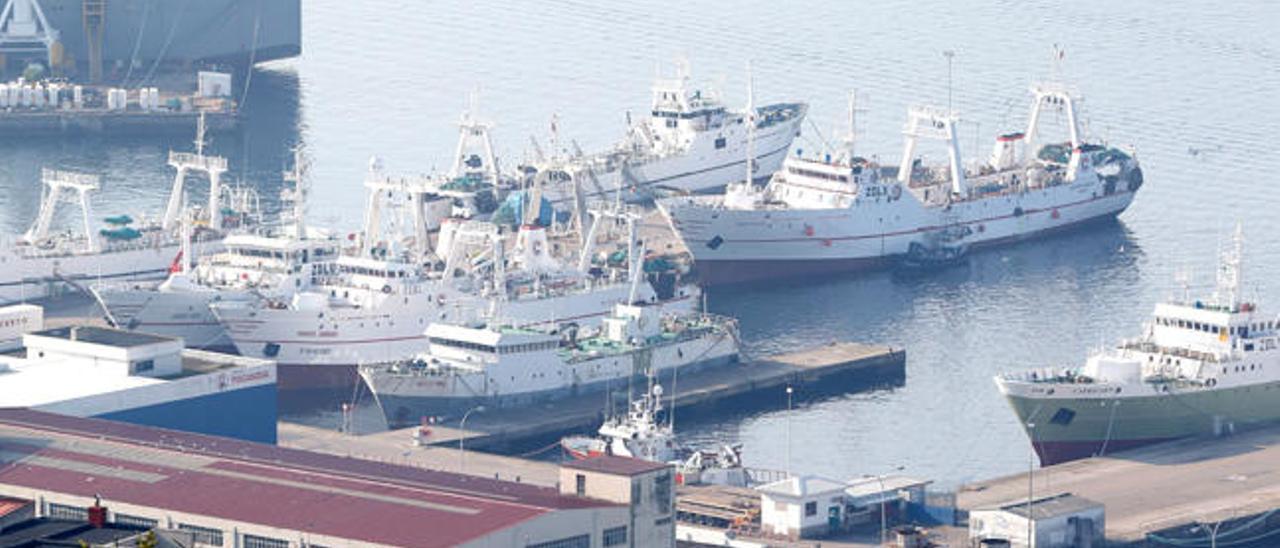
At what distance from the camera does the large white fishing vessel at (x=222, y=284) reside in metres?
81.7

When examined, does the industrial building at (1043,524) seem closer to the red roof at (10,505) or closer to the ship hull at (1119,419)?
the ship hull at (1119,419)

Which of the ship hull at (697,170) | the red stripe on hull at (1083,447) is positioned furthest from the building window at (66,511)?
the ship hull at (697,170)

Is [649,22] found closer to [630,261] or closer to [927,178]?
[927,178]

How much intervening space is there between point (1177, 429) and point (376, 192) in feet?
72.6

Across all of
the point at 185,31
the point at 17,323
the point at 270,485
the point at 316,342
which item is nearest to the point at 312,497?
the point at 270,485

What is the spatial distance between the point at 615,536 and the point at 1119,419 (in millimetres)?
18187

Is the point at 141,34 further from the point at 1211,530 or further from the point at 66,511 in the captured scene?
the point at 66,511

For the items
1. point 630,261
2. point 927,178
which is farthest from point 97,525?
point 927,178

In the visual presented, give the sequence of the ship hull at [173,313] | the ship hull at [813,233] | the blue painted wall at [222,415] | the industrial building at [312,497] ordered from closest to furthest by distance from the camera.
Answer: the industrial building at [312,497] → the blue painted wall at [222,415] → the ship hull at [173,313] → the ship hull at [813,233]

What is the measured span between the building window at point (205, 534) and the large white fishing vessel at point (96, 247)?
30.7 m

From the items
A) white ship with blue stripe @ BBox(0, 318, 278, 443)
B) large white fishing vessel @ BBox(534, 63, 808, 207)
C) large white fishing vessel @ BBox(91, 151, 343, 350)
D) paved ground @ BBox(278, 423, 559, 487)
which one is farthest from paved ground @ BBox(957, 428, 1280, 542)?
large white fishing vessel @ BBox(534, 63, 808, 207)

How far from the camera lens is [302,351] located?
81125mm

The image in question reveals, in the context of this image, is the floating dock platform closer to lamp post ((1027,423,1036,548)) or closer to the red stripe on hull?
lamp post ((1027,423,1036,548))

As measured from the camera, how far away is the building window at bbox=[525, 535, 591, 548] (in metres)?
56.1
